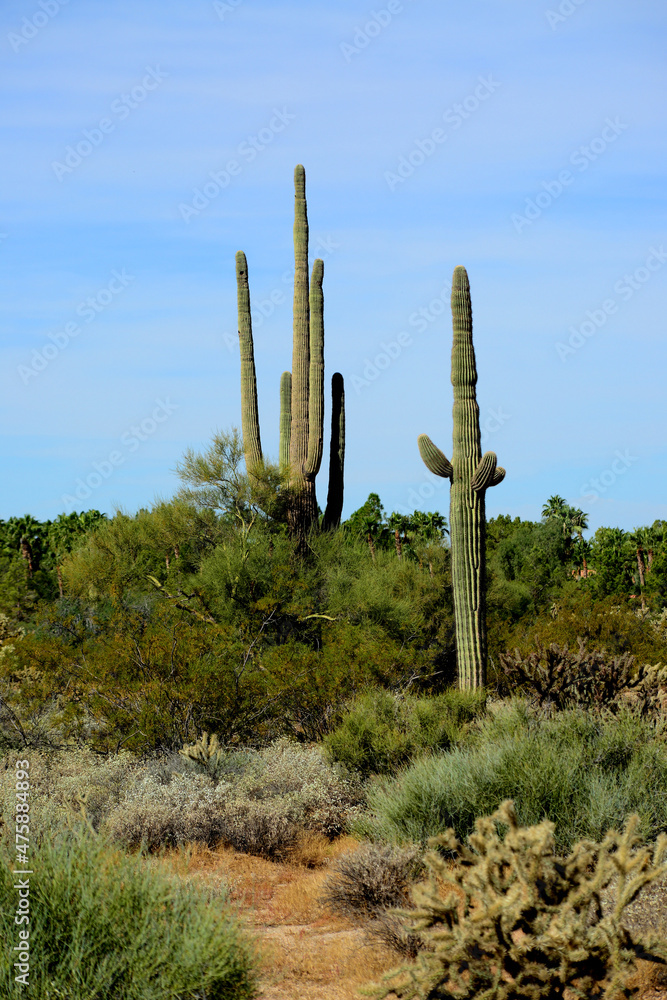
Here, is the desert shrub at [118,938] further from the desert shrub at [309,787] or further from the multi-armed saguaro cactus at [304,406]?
the multi-armed saguaro cactus at [304,406]

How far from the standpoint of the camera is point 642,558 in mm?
35844

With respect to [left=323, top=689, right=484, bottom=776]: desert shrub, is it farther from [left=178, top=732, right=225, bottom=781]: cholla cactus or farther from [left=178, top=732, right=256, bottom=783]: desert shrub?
[left=178, top=732, right=225, bottom=781]: cholla cactus

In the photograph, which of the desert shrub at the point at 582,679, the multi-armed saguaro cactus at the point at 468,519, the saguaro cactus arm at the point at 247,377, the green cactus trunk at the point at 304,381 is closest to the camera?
the desert shrub at the point at 582,679

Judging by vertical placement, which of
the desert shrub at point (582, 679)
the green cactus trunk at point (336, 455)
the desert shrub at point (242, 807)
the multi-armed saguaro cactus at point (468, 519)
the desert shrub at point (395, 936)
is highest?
the green cactus trunk at point (336, 455)

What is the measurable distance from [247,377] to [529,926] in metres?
19.4

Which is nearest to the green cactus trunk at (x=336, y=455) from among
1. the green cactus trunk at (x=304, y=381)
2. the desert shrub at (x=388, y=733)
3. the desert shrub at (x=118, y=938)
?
the green cactus trunk at (x=304, y=381)

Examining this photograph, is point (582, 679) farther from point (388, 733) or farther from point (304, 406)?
point (304, 406)

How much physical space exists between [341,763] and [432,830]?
2572 millimetres

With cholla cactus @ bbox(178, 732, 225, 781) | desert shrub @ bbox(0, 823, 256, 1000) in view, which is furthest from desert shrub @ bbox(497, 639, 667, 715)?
desert shrub @ bbox(0, 823, 256, 1000)

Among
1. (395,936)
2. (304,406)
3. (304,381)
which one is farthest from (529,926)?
(304,381)

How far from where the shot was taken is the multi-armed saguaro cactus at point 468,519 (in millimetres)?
12719

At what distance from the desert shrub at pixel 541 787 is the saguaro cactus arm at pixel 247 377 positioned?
15.0m

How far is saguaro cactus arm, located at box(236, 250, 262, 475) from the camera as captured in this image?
22656mm

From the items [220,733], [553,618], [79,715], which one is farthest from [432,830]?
[553,618]
